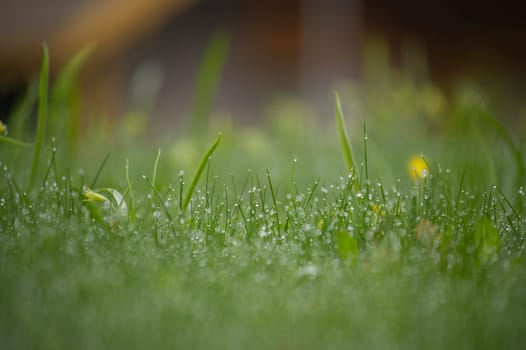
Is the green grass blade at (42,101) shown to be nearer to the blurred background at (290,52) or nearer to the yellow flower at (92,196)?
the yellow flower at (92,196)

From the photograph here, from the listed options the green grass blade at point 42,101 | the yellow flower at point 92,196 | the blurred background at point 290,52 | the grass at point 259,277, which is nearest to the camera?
the grass at point 259,277

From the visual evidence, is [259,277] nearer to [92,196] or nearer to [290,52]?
[92,196]

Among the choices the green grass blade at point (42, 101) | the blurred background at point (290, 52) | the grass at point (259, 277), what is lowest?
the grass at point (259, 277)

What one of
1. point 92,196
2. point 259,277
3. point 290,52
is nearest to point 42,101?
point 92,196

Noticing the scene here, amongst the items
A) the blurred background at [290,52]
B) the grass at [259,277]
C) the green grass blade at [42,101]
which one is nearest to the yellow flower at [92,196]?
the grass at [259,277]

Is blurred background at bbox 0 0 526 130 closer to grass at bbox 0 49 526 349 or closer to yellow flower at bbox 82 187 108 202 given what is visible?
yellow flower at bbox 82 187 108 202

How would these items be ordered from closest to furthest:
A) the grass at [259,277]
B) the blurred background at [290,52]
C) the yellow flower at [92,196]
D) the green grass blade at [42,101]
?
1. the grass at [259,277]
2. the yellow flower at [92,196]
3. the green grass blade at [42,101]
4. the blurred background at [290,52]

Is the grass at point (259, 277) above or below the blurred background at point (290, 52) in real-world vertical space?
below

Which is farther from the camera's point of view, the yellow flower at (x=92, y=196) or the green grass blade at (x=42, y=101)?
the green grass blade at (x=42, y=101)

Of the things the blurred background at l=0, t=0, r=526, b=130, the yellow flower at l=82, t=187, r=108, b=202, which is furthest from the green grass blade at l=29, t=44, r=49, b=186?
the blurred background at l=0, t=0, r=526, b=130
